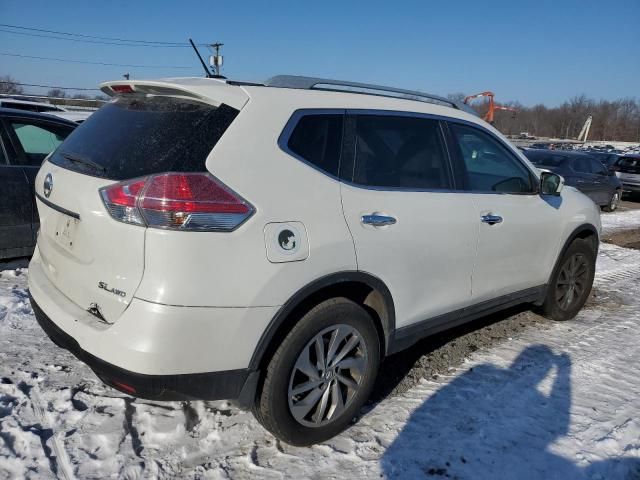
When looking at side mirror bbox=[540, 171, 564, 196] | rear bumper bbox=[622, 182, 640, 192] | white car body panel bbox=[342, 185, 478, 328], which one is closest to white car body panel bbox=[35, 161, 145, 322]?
white car body panel bbox=[342, 185, 478, 328]

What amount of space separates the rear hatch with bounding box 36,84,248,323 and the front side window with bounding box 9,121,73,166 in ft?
8.54

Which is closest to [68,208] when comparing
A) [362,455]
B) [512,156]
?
[362,455]

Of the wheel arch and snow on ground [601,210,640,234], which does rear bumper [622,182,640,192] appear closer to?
snow on ground [601,210,640,234]

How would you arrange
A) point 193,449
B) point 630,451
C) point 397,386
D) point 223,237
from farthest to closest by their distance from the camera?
point 397,386, point 630,451, point 193,449, point 223,237

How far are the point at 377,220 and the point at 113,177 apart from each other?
1.29 metres

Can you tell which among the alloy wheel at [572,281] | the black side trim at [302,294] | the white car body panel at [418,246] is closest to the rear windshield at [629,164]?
the alloy wheel at [572,281]

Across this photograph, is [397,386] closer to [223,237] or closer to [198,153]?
[223,237]

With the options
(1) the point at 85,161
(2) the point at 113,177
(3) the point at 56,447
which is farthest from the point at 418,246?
(3) the point at 56,447

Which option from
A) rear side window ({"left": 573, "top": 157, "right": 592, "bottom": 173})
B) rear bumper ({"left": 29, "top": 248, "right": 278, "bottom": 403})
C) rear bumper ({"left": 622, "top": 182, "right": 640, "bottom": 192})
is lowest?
rear bumper ({"left": 29, "top": 248, "right": 278, "bottom": 403})

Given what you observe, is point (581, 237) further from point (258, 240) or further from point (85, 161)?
point (85, 161)

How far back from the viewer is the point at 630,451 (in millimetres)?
2773

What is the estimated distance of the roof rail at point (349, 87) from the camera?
8.95 feet

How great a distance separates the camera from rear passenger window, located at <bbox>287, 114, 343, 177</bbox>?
2512 mm

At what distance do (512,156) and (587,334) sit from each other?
1799mm
